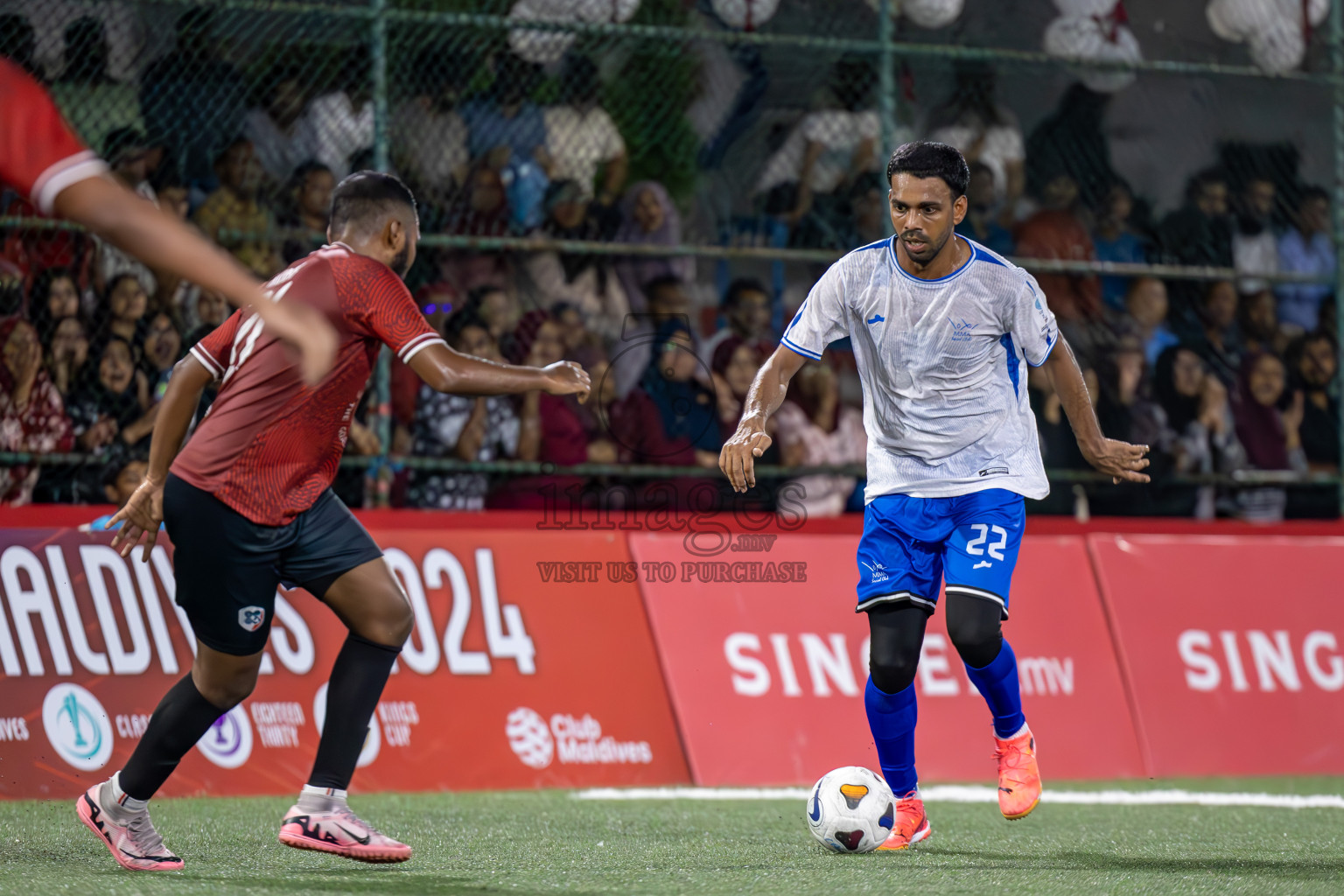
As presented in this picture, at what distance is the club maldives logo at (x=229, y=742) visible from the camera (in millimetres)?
7168

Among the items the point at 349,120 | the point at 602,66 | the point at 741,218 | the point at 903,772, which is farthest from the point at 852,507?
the point at 903,772

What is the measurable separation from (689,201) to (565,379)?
5.53 meters

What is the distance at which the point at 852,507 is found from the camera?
31.8ft

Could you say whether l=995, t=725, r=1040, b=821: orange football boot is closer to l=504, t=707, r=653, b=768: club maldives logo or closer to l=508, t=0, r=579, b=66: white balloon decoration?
l=504, t=707, r=653, b=768: club maldives logo

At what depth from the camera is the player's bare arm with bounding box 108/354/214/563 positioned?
474cm

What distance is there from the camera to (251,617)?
471 centimetres

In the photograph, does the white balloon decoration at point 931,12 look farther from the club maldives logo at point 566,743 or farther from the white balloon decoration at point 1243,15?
the club maldives logo at point 566,743

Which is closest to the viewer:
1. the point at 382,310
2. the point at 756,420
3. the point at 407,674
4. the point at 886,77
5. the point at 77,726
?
the point at 382,310

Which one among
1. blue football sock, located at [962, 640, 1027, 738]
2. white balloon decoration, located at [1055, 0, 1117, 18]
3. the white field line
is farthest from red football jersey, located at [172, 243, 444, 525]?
white balloon decoration, located at [1055, 0, 1117, 18]

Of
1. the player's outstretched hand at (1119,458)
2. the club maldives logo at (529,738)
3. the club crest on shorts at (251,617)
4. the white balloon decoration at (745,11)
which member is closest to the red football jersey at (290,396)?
the club crest on shorts at (251,617)

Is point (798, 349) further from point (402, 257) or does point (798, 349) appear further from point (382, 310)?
point (382, 310)

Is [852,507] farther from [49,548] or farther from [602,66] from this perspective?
[49,548]

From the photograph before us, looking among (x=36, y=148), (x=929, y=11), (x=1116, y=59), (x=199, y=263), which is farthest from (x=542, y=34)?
(x=199, y=263)

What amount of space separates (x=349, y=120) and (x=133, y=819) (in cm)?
474
